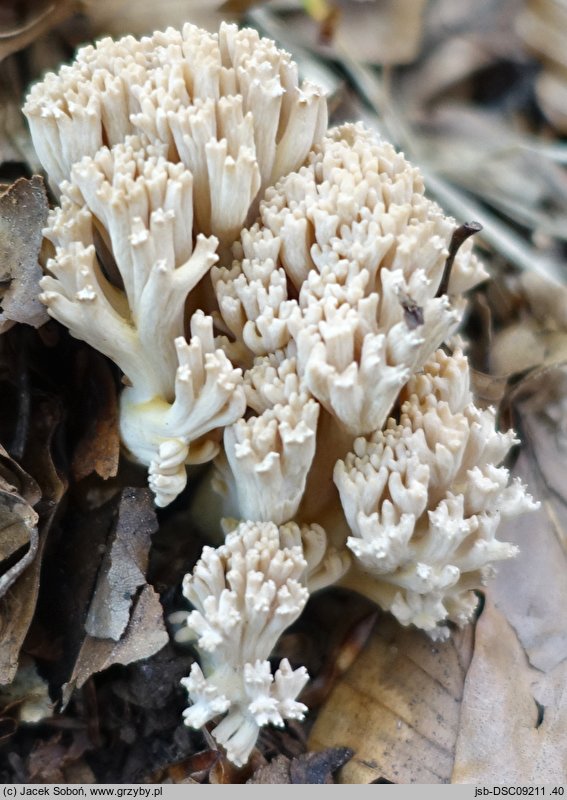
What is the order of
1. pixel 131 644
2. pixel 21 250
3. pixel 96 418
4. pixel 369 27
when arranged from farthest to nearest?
1. pixel 369 27
2. pixel 96 418
3. pixel 21 250
4. pixel 131 644

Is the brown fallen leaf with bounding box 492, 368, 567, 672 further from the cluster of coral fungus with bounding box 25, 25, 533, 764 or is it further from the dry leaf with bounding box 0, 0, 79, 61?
the dry leaf with bounding box 0, 0, 79, 61

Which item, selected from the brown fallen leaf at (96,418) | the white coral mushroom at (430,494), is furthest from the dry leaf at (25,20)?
the white coral mushroom at (430,494)

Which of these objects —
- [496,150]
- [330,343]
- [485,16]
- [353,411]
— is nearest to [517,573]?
[353,411]

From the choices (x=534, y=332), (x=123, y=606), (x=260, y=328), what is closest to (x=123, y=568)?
(x=123, y=606)

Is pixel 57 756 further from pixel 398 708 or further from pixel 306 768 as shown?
pixel 398 708

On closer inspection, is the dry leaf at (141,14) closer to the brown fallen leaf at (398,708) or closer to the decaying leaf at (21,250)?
the decaying leaf at (21,250)

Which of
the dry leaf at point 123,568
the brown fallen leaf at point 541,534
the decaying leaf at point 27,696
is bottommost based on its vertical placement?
the brown fallen leaf at point 541,534

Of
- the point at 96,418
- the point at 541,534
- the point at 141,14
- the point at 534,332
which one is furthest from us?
the point at 534,332

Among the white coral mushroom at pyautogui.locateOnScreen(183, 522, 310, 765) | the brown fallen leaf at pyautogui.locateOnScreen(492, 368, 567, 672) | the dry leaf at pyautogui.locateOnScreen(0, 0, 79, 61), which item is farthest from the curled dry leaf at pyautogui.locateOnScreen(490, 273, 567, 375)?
the dry leaf at pyautogui.locateOnScreen(0, 0, 79, 61)
